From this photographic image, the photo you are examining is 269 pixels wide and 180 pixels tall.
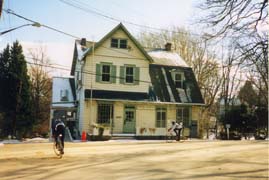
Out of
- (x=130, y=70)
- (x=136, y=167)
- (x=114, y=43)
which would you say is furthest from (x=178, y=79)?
(x=136, y=167)

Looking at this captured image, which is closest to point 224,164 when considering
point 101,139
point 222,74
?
point 101,139

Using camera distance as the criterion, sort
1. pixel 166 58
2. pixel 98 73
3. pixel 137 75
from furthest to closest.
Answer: pixel 166 58 → pixel 137 75 → pixel 98 73

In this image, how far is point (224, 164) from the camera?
16312 millimetres

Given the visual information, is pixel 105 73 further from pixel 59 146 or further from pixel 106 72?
pixel 59 146

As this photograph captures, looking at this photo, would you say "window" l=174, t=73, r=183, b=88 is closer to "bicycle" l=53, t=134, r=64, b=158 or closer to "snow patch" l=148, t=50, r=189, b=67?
"snow patch" l=148, t=50, r=189, b=67

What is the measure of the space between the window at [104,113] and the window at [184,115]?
662 centimetres

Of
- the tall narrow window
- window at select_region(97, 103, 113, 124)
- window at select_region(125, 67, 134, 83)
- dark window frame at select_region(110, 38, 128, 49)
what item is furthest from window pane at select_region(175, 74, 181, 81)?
window at select_region(97, 103, 113, 124)

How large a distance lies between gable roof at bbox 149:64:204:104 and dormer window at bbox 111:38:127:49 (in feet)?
11.9

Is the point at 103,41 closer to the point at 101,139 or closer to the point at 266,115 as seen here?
the point at 101,139

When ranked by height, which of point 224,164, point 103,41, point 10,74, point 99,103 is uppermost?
point 103,41

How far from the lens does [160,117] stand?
37.8 m

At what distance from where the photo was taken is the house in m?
35.2

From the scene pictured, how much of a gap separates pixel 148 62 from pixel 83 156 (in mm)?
20043

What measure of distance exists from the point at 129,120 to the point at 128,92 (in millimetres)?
2462
